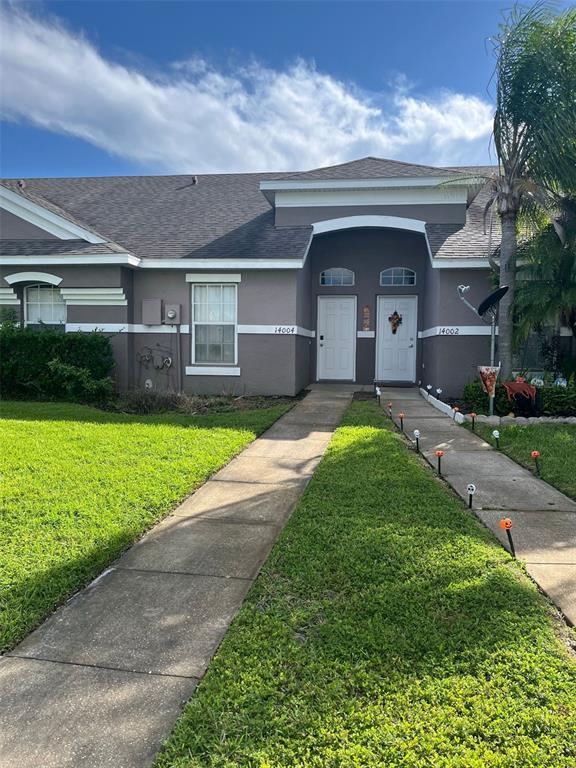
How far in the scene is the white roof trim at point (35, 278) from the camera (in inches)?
455

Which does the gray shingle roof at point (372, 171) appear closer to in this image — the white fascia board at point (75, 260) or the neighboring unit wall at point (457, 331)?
the neighboring unit wall at point (457, 331)

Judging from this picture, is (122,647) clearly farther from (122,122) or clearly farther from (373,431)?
(122,122)

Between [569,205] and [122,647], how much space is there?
10.0m

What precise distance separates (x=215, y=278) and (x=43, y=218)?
4.33 m

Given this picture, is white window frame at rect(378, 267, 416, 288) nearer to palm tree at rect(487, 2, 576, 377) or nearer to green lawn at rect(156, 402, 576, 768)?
palm tree at rect(487, 2, 576, 377)

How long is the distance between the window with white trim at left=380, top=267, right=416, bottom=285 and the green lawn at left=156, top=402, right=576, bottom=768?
10.1 meters

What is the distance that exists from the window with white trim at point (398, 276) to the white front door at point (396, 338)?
1.30ft

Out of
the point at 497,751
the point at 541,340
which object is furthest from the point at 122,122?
the point at 497,751

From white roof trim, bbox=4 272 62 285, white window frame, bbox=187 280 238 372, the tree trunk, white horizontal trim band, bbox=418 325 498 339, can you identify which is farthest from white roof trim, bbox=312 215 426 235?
white roof trim, bbox=4 272 62 285

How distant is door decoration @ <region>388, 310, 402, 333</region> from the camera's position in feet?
43.9

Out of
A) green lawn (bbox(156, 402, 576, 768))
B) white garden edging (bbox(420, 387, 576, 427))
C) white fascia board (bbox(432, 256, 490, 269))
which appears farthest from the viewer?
white fascia board (bbox(432, 256, 490, 269))

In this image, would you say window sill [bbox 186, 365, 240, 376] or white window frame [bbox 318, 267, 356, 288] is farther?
white window frame [bbox 318, 267, 356, 288]

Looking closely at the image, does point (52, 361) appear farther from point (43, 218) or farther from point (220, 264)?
point (220, 264)

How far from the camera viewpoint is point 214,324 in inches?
466
